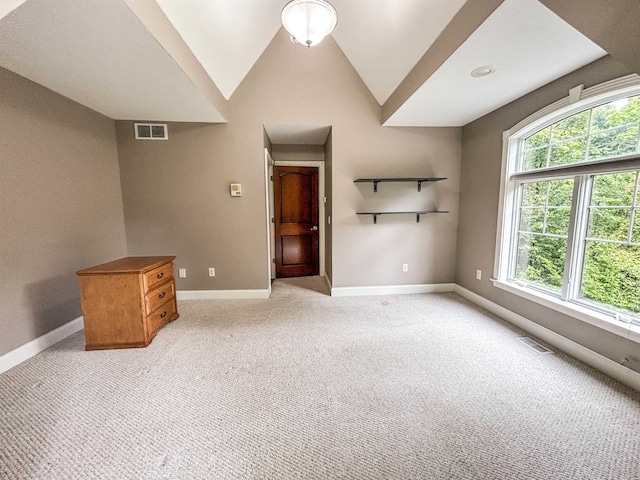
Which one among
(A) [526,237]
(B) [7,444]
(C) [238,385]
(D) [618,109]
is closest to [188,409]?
(C) [238,385]

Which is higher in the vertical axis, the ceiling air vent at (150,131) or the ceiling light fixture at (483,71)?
the ceiling light fixture at (483,71)

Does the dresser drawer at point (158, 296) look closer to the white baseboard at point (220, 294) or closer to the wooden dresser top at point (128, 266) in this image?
the wooden dresser top at point (128, 266)

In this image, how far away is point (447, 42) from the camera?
1834 millimetres

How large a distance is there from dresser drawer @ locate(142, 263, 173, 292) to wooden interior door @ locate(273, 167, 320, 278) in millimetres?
2011

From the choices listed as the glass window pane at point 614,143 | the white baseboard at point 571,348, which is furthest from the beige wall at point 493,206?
the glass window pane at point 614,143

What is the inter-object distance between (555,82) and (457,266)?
7.41ft

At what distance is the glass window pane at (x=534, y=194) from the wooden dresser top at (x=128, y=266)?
3842 mm

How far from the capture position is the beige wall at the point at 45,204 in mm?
1918

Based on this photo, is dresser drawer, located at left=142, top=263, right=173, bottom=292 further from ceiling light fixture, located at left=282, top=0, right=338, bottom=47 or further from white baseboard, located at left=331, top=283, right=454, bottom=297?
ceiling light fixture, located at left=282, top=0, right=338, bottom=47

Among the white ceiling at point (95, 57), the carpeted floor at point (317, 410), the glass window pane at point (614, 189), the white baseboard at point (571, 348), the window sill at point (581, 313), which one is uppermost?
the white ceiling at point (95, 57)

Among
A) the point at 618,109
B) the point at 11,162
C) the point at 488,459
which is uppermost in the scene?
the point at 618,109

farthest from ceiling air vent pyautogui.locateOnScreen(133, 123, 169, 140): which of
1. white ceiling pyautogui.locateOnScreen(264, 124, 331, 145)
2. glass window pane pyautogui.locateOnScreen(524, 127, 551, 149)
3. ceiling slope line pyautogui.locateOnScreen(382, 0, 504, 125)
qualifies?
glass window pane pyautogui.locateOnScreen(524, 127, 551, 149)

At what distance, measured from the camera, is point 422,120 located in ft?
10.1

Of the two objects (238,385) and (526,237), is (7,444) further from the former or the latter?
(526,237)
